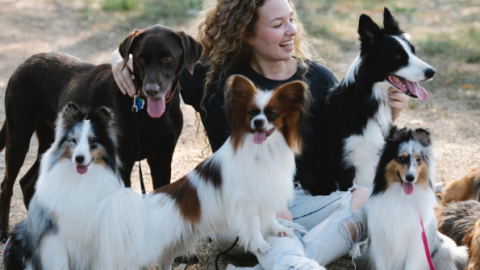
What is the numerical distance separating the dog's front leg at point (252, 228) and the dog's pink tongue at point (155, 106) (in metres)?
1.04

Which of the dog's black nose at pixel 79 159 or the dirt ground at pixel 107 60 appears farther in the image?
the dirt ground at pixel 107 60

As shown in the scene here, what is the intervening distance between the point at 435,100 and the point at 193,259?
210 inches

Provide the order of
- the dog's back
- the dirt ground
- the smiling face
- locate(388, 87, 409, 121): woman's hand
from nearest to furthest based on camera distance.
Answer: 1. locate(388, 87, 409, 121): woman's hand
2. the smiling face
3. the dog's back
4. the dirt ground

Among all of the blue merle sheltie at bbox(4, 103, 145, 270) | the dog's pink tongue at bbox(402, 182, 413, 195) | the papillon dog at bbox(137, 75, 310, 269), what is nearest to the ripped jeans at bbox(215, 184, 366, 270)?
the papillon dog at bbox(137, 75, 310, 269)

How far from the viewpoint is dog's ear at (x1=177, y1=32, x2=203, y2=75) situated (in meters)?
3.96

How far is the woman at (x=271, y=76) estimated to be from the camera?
3.74 meters

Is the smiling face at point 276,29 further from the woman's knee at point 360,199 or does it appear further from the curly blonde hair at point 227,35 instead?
the woman's knee at point 360,199

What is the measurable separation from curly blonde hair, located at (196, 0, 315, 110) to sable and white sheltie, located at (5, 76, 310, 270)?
42.2 inches

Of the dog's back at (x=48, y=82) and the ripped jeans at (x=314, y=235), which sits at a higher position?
the dog's back at (x=48, y=82)

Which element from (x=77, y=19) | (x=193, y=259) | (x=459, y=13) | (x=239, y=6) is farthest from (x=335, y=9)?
(x=193, y=259)

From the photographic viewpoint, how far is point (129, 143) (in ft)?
13.1

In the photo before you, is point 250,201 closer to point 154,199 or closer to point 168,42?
point 154,199

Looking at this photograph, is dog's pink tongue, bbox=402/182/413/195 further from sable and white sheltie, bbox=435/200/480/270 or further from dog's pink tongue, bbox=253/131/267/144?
dog's pink tongue, bbox=253/131/267/144

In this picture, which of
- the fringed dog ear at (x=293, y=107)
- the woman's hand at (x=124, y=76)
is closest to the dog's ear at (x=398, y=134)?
the fringed dog ear at (x=293, y=107)
